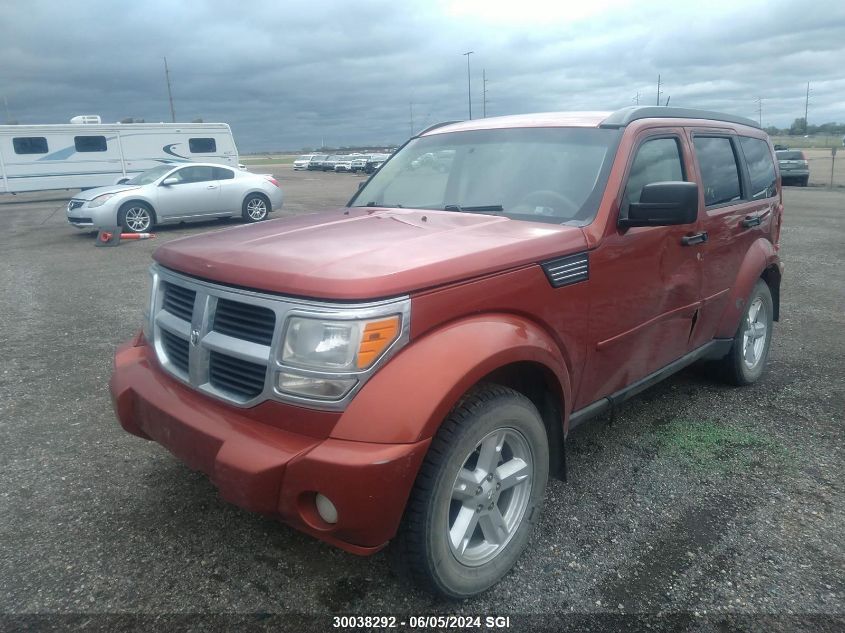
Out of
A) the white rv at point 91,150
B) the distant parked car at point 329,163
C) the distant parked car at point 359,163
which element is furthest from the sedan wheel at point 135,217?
the distant parked car at point 329,163

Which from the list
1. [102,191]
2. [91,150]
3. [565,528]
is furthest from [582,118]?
[91,150]

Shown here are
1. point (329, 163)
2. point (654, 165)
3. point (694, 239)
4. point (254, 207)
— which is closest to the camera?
point (654, 165)

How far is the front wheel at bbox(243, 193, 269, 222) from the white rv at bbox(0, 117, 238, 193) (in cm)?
957

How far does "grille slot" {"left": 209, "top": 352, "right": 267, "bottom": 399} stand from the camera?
2.29 m

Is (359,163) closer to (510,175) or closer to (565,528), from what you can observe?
(510,175)

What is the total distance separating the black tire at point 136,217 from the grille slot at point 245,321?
1272 centimetres

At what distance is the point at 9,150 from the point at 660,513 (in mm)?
25474

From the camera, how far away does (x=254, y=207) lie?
52.7 ft

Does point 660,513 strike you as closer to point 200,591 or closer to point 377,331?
point 377,331

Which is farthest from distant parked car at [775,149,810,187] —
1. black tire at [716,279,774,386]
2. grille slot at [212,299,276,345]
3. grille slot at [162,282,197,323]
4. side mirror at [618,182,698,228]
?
grille slot at [212,299,276,345]

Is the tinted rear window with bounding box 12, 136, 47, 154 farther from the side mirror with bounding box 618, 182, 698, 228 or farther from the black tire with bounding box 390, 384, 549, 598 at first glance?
the black tire with bounding box 390, 384, 549, 598

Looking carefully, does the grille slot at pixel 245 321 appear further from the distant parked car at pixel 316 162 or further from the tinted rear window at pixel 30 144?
the distant parked car at pixel 316 162

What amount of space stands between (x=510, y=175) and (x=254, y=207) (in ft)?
44.7

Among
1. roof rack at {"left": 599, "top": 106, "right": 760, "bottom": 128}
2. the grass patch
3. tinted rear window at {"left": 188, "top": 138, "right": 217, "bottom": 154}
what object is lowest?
the grass patch
